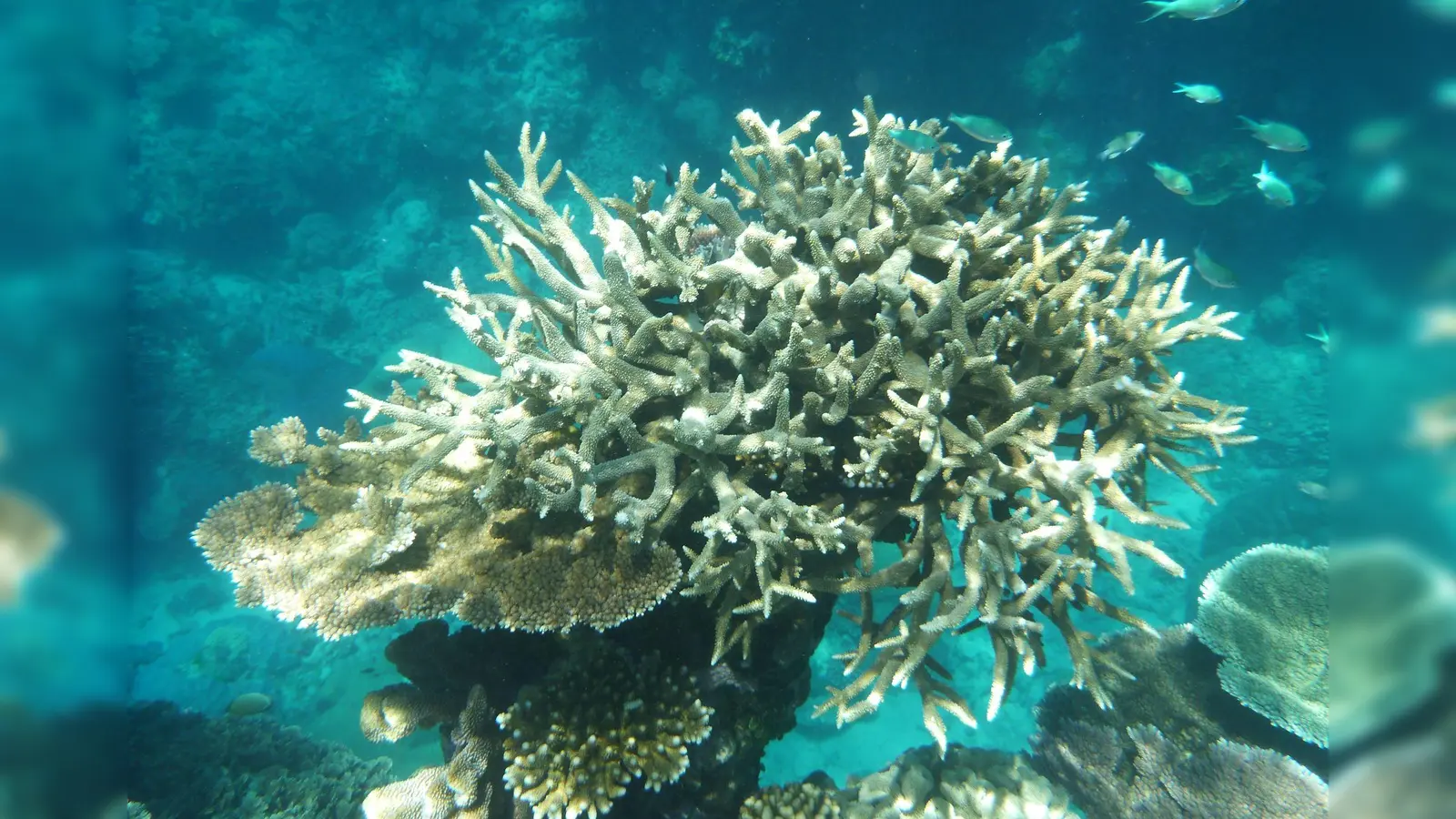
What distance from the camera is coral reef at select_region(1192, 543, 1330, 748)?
4.29 meters

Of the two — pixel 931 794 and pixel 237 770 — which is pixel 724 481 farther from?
pixel 237 770

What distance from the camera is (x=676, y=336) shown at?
3266mm

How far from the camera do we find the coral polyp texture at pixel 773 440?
3.02m

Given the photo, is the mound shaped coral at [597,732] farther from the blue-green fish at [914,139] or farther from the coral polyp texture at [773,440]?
the blue-green fish at [914,139]

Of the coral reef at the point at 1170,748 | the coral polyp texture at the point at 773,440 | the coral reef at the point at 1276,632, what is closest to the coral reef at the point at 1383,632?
the coral polyp texture at the point at 773,440

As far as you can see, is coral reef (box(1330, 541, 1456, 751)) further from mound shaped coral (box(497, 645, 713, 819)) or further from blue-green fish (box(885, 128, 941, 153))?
blue-green fish (box(885, 128, 941, 153))

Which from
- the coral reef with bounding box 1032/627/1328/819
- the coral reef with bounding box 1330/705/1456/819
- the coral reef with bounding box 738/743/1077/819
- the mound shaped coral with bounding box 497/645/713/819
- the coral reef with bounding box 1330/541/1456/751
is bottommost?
the coral reef with bounding box 1032/627/1328/819

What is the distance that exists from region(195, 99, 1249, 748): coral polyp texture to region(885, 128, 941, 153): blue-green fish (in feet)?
0.24

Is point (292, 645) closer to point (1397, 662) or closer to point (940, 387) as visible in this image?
point (940, 387)

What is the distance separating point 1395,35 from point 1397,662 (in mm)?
627

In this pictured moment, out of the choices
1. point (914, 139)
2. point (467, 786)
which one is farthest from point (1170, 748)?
point (467, 786)

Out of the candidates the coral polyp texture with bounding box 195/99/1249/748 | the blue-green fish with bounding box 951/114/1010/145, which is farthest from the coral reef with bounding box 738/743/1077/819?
the blue-green fish with bounding box 951/114/1010/145

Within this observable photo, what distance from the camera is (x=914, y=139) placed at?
3.72m

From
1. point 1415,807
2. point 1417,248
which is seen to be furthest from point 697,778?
point 1417,248
